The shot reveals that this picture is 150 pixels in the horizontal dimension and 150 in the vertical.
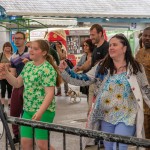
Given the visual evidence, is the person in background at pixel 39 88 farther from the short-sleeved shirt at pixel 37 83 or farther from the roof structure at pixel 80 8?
the roof structure at pixel 80 8

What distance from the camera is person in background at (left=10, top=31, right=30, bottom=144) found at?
7152 millimetres

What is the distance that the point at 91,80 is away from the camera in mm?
5371

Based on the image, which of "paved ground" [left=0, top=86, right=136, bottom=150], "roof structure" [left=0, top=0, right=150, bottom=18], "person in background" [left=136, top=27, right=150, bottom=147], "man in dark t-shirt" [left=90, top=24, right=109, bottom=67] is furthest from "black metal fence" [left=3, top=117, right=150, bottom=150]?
"roof structure" [left=0, top=0, right=150, bottom=18]

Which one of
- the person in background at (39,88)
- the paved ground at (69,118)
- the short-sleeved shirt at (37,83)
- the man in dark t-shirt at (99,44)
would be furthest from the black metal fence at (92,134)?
the paved ground at (69,118)

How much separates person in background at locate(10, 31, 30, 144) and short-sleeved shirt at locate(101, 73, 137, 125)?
224 cm

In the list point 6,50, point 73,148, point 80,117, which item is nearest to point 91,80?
point 73,148

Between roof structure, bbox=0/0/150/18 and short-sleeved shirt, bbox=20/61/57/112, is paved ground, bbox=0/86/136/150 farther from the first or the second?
roof structure, bbox=0/0/150/18

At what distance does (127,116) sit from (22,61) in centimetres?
290

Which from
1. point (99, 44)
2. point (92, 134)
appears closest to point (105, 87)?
point (92, 134)

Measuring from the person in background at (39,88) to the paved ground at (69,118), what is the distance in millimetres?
2005

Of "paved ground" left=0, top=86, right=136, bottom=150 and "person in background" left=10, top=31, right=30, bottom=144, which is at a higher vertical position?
"person in background" left=10, top=31, right=30, bottom=144

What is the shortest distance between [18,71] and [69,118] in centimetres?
320

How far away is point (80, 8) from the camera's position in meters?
18.5

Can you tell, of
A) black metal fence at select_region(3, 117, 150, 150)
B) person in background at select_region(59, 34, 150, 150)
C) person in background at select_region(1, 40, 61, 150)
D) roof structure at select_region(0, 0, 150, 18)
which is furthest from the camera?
roof structure at select_region(0, 0, 150, 18)
